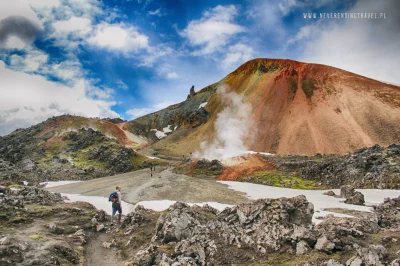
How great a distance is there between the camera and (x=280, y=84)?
112250 mm

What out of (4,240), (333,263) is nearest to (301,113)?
(333,263)

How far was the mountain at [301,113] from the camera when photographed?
81938 mm

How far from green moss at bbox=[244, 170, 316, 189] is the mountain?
25.0 meters

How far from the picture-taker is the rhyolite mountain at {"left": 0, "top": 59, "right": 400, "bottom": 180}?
78.7 m

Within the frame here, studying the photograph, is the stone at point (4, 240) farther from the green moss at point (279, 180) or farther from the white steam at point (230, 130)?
the white steam at point (230, 130)

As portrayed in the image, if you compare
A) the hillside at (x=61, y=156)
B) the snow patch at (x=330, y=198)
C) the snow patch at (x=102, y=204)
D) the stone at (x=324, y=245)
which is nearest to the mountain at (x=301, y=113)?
the hillside at (x=61, y=156)

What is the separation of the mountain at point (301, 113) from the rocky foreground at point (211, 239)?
6648 cm

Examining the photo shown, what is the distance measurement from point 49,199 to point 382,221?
113ft

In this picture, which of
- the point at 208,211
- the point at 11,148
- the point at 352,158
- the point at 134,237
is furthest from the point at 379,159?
the point at 11,148

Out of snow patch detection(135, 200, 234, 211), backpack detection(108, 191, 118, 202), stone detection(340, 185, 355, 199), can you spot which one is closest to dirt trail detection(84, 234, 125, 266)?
backpack detection(108, 191, 118, 202)

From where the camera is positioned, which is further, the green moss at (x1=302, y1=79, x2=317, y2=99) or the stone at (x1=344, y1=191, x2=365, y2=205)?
the green moss at (x1=302, y1=79, x2=317, y2=99)

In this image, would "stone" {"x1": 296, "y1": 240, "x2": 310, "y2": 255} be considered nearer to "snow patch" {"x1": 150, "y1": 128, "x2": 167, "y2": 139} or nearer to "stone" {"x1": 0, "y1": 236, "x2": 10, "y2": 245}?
"stone" {"x1": 0, "y1": 236, "x2": 10, "y2": 245}

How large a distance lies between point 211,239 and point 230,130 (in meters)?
86.7

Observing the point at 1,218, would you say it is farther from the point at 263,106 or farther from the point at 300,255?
the point at 263,106
